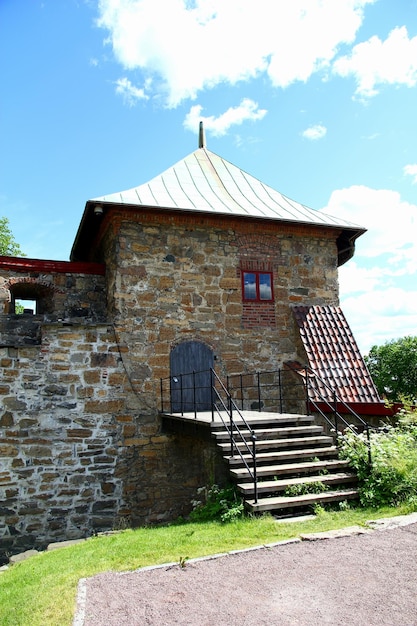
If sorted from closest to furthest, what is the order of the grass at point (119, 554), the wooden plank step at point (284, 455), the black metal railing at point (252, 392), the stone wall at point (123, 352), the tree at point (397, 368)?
the grass at point (119, 554)
the wooden plank step at point (284, 455)
the stone wall at point (123, 352)
the black metal railing at point (252, 392)
the tree at point (397, 368)

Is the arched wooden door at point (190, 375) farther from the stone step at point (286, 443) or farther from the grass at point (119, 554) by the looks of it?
the grass at point (119, 554)

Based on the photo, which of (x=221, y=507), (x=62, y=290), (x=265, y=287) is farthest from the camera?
(x=265, y=287)

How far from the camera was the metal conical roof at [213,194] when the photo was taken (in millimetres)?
10344

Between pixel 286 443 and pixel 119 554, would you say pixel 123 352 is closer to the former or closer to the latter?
pixel 286 443

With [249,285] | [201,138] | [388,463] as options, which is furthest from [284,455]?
[201,138]

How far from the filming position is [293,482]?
6684 mm

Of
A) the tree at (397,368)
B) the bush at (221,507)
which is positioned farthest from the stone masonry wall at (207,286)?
the tree at (397,368)

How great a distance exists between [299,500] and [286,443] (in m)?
1.28

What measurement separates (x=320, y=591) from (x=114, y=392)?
6.13m

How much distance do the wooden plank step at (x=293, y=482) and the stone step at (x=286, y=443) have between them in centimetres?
61

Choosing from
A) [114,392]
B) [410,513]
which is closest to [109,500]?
[114,392]

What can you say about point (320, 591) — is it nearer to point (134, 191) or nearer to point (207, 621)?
point (207, 621)

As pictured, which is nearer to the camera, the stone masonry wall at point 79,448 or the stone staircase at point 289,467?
the stone staircase at point 289,467

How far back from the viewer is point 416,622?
3.67 m
